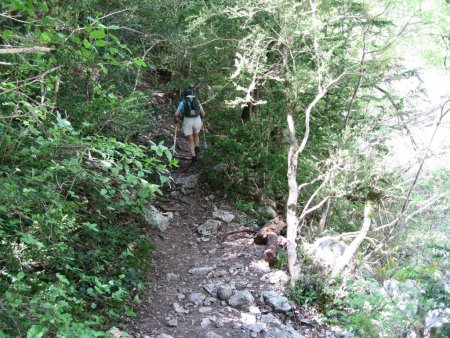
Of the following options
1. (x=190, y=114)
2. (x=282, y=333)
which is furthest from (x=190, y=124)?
(x=282, y=333)

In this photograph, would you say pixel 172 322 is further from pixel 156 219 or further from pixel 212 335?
pixel 156 219

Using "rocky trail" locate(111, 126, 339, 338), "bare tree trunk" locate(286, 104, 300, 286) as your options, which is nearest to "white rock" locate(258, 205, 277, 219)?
"rocky trail" locate(111, 126, 339, 338)

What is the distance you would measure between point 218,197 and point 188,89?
2.75 meters

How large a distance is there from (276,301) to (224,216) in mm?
2954

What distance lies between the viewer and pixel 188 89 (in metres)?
9.80

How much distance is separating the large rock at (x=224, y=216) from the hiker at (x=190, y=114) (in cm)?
190

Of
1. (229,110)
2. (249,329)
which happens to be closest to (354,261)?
(249,329)

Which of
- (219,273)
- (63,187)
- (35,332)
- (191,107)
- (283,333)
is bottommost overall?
→ (283,333)

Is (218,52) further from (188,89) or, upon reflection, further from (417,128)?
(417,128)

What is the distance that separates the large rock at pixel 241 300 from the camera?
6.00 meters

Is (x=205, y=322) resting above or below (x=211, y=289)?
below

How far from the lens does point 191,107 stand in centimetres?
977

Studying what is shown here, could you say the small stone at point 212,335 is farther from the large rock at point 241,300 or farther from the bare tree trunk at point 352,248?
the bare tree trunk at point 352,248

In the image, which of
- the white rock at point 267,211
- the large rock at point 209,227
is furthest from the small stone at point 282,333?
the white rock at point 267,211
